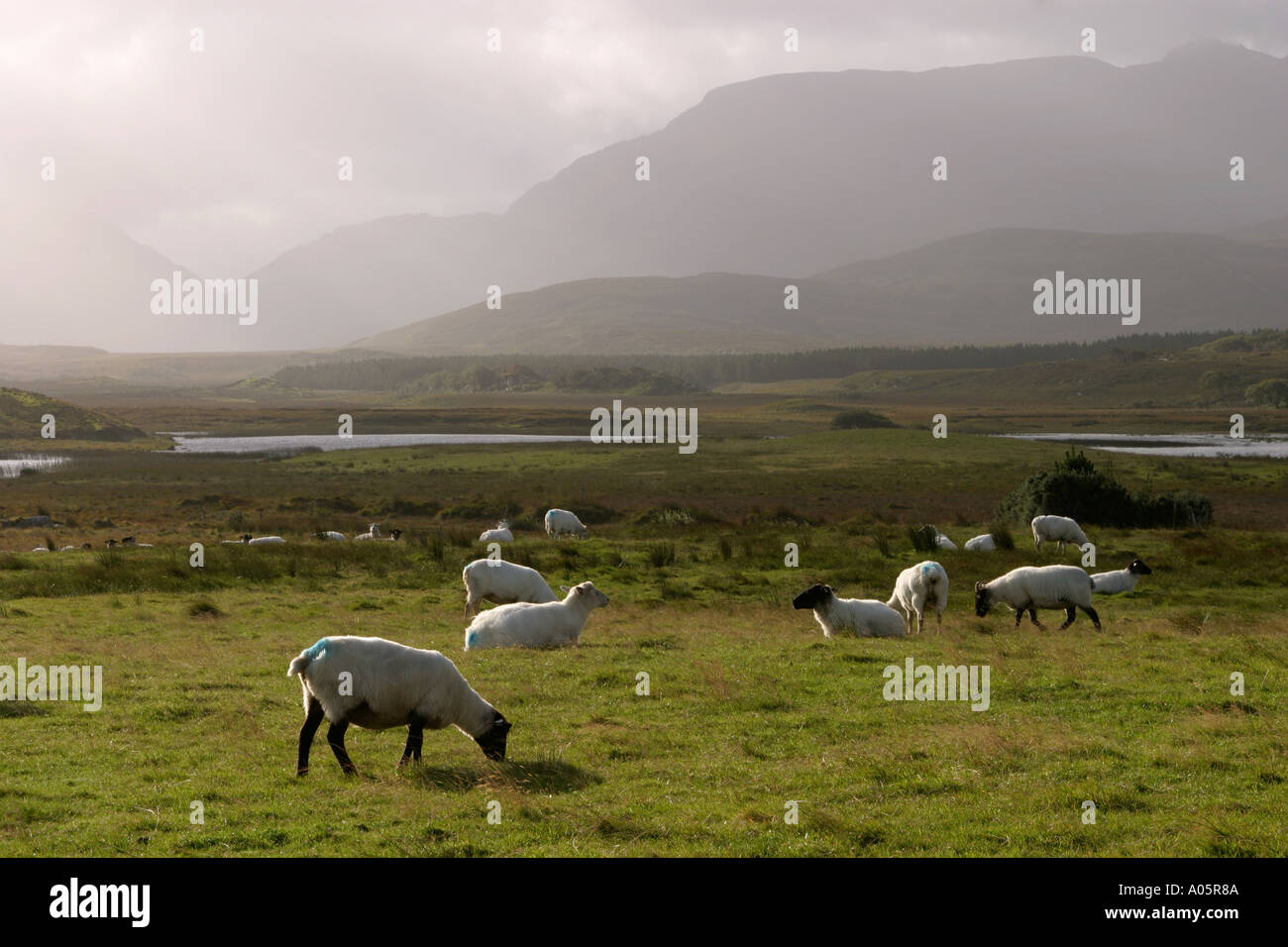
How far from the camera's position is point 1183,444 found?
101562mm

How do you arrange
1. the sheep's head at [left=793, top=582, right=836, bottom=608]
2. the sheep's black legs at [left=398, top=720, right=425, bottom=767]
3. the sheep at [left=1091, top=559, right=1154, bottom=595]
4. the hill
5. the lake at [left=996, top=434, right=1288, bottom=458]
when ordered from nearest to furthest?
the sheep's black legs at [left=398, top=720, right=425, bottom=767], the sheep's head at [left=793, top=582, right=836, bottom=608], the sheep at [left=1091, top=559, right=1154, bottom=595], the lake at [left=996, top=434, right=1288, bottom=458], the hill

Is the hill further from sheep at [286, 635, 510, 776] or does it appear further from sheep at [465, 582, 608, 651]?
sheep at [286, 635, 510, 776]

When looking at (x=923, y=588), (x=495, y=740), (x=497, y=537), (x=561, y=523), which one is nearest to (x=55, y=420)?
(x=561, y=523)

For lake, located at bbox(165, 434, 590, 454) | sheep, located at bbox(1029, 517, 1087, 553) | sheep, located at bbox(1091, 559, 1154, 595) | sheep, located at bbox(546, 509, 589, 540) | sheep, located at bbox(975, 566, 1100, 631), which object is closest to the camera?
sheep, located at bbox(975, 566, 1100, 631)

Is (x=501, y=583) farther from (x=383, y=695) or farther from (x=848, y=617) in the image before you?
(x=383, y=695)

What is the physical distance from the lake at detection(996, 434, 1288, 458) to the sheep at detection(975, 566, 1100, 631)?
67911 mm

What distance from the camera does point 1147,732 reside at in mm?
12750

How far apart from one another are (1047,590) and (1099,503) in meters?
23.0

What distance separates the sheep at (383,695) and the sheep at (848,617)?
9.97 metres

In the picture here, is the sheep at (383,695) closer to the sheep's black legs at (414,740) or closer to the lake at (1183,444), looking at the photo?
the sheep's black legs at (414,740)

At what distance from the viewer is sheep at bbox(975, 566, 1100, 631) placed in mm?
21719

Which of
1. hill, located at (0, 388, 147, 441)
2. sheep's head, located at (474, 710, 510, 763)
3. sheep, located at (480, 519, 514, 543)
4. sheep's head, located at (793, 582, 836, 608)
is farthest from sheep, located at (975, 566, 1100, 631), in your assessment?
hill, located at (0, 388, 147, 441)

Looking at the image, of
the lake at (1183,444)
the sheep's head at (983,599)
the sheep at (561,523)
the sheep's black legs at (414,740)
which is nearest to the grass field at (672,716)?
the sheep's black legs at (414,740)
